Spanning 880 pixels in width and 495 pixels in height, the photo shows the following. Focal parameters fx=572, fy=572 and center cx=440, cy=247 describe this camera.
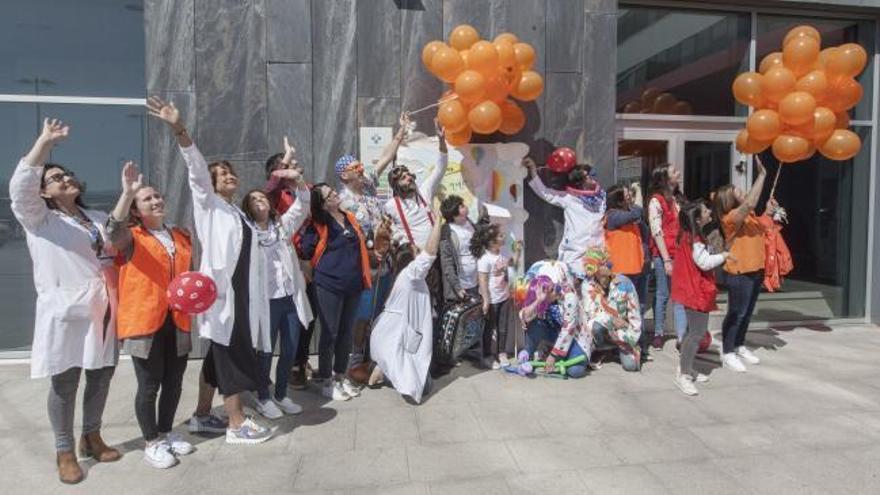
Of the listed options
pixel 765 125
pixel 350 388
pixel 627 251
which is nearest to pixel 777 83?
pixel 765 125

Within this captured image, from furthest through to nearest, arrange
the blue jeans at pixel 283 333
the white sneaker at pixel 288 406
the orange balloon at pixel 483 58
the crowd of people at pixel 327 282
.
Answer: the orange balloon at pixel 483 58
the white sneaker at pixel 288 406
the blue jeans at pixel 283 333
the crowd of people at pixel 327 282

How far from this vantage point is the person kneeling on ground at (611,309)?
16.0 feet

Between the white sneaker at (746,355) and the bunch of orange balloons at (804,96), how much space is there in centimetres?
176

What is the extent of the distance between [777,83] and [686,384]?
8.74 ft

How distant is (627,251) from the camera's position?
519cm

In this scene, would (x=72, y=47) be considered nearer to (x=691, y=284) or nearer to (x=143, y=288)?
(x=143, y=288)

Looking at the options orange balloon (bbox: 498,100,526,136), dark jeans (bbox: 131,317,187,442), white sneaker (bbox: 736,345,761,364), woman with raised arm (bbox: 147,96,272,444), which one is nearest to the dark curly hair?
orange balloon (bbox: 498,100,526,136)

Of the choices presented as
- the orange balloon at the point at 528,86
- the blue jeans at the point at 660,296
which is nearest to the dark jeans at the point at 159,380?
the orange balloon at the point at 528,86

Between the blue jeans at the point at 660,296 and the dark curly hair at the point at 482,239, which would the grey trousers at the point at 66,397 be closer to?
the dark curly hair at the point at 482,239

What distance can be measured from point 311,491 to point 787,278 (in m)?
6.84

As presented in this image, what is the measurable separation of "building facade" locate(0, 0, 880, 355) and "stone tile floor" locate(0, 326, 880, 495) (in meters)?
1.89

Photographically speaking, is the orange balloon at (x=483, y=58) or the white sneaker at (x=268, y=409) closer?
the white sneaker at (x=268, y=409)

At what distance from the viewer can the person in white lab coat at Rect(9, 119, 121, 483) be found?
2936 mm

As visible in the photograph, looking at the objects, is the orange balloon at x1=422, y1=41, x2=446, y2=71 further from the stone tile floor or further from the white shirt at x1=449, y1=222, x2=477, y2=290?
the stone tile floor
